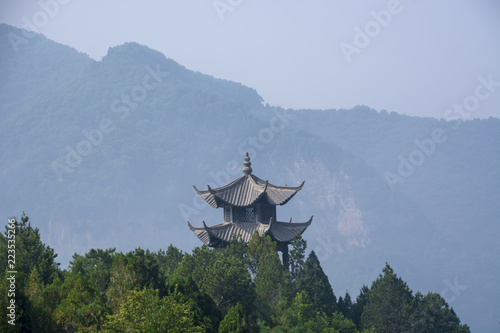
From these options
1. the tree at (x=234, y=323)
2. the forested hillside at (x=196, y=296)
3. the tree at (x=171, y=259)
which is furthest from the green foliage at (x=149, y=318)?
the tree at (x=171, y=259)

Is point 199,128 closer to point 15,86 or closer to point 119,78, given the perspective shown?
point 119,78

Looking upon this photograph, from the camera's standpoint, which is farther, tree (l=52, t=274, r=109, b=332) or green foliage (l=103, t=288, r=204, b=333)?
tree (l=52, t=274, r=109, b=332)

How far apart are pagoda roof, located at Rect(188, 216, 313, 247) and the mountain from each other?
369 ft

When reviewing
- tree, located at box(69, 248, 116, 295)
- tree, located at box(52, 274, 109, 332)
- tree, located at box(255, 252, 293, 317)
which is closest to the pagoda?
tree, located at box(255, 252, 293, 317)

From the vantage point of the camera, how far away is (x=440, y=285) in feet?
492

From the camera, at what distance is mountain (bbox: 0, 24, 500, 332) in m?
151

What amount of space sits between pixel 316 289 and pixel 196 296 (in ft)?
21.3

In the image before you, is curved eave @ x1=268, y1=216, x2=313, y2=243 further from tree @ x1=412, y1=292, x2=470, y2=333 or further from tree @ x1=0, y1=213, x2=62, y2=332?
tree @ x1=0, y1=213, x2=62, y2=332

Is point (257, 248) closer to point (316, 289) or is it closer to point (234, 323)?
point (316, 289)

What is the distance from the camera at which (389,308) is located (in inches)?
1128

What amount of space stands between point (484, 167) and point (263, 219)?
533ft

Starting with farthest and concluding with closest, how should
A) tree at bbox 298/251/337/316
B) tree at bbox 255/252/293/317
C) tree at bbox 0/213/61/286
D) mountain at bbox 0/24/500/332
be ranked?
mountain at bbox 0/24/500/332 < tree at bbox 298/251/337/316 < tree at bbox 255/252/293/317 < tree at bbox 0/213/61/286

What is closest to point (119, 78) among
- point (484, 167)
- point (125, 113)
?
point (125, 113)

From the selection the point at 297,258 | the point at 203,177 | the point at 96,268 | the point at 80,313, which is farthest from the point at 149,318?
the point at 203,177
